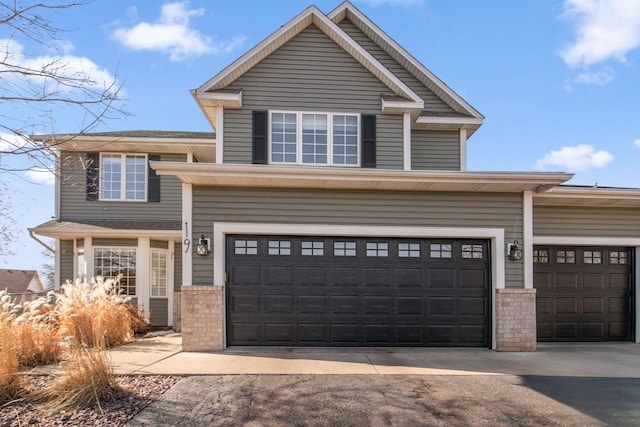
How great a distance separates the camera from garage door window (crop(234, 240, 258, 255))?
27.1 ft

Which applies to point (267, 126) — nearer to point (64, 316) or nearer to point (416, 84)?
point (416, 84)

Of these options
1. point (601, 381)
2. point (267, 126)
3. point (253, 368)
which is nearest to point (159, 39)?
point (267, 126)

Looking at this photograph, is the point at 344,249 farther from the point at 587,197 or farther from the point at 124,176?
the point at 124,176

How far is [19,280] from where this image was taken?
27.0m

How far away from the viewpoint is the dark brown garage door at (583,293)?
9289 mm

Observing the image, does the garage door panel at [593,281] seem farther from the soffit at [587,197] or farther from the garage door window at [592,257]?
the soffit at [587,197]

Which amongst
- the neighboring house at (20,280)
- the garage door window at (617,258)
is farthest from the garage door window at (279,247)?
the neighboring house at (20,280)

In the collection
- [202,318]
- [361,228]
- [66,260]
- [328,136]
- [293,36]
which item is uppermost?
[293,36]

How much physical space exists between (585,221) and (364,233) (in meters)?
5.45

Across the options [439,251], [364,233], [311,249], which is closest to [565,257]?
[439,251]

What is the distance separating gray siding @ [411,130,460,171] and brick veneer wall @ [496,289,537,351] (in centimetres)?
378

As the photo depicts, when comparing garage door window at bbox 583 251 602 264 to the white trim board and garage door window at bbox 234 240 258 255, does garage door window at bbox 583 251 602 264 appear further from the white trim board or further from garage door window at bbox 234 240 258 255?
garage door window at bbox 234 240 258 255

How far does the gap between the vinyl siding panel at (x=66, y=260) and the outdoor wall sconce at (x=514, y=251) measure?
12.3 metres

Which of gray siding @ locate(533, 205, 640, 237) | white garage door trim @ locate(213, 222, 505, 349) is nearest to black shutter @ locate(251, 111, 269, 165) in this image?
white garage door trim @ locate(213, 222, 505, 349)
